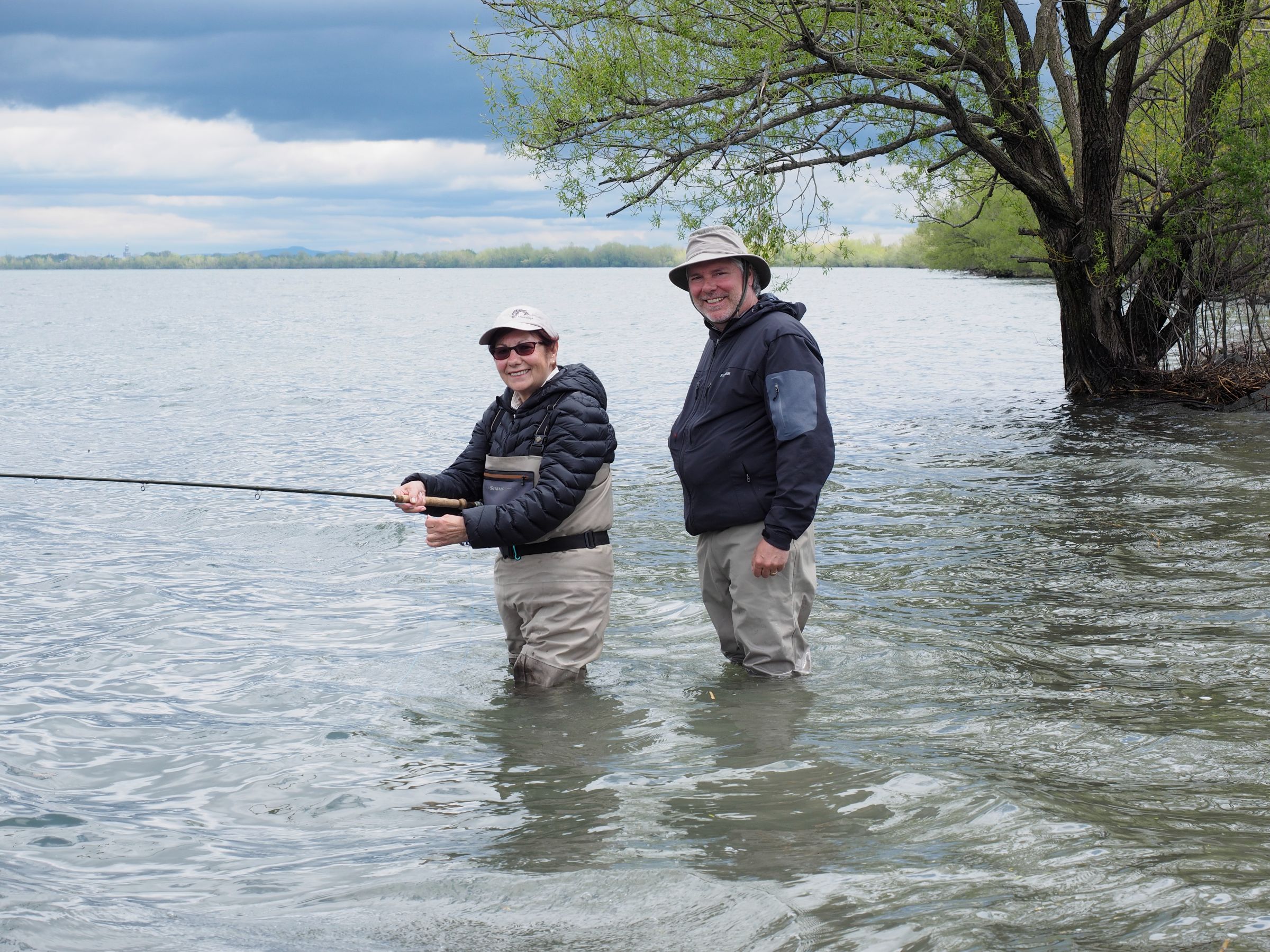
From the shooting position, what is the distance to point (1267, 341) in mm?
19000

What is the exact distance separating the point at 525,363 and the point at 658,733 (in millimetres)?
1899

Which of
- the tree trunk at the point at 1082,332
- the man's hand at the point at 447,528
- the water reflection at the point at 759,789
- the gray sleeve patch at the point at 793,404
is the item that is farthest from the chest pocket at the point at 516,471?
the tree trunk at the point at 1082,332

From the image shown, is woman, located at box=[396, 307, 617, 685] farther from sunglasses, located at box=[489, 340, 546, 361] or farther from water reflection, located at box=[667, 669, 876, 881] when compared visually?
water reflection, located at box=[667, 669, 876, 881]

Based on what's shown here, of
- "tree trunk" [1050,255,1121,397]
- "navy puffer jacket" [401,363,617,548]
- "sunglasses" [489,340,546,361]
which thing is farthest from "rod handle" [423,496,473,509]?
"tree trunk" [1050,255,1121,397]

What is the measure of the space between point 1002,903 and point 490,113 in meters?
12.9

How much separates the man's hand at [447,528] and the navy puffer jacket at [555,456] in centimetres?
4

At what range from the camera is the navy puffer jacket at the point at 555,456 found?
17.3 ft

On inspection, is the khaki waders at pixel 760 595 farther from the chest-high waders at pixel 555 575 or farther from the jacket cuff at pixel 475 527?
the jacket cuff at pixel 475 527

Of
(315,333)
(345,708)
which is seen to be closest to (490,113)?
(345,708)

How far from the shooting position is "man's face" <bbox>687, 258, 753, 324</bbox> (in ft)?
18.1

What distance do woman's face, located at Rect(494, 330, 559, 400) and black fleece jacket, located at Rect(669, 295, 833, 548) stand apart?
0.76 meters

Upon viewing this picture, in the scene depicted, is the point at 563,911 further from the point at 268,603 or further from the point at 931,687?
the point at 268,603

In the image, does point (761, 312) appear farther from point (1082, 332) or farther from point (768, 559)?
point (1082, 332)

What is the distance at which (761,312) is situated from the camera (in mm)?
5512
